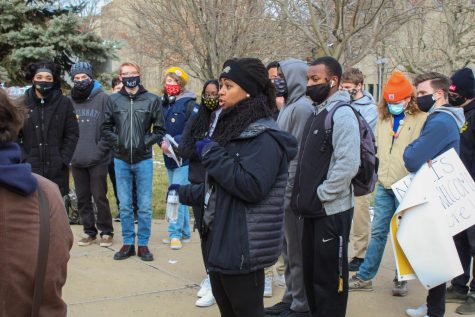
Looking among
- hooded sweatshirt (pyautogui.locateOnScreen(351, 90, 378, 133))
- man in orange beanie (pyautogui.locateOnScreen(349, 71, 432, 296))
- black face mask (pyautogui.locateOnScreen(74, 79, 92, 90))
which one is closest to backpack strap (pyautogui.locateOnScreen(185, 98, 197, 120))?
black face mask (pyautogui.locateOnScreen(74, 79, 92, 90))

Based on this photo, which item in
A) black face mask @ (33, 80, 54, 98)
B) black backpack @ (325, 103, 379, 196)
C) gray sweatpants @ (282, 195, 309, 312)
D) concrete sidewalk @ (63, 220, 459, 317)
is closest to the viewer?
black backpack @ (325, 103, 379, 196)

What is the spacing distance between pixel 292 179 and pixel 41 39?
10914 mm

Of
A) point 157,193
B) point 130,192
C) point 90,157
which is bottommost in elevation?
point 157,193

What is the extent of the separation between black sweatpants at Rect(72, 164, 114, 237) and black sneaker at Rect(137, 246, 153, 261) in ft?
2.66

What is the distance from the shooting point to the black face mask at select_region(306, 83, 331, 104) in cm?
432

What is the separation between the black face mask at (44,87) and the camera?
5.90m

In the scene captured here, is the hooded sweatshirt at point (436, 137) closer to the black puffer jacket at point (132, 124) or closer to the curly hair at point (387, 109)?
the curly hair at point (387, 109)

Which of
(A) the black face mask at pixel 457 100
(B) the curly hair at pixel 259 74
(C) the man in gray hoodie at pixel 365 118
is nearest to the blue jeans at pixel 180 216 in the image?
(C) the man in gray hoodie at pixel 365 118

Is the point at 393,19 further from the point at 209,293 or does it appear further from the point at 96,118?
the point at 209,293

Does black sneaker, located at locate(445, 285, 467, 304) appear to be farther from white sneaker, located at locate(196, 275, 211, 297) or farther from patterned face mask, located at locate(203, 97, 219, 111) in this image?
patterned face mask, located at locate(203, 97, 219, 111)

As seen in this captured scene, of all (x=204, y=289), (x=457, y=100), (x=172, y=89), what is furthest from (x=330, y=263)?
(x=172, y=89)

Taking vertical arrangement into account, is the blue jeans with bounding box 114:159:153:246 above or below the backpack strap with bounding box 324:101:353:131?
below

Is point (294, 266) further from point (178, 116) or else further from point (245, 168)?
point (178, 116)

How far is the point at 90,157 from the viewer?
6.92m
